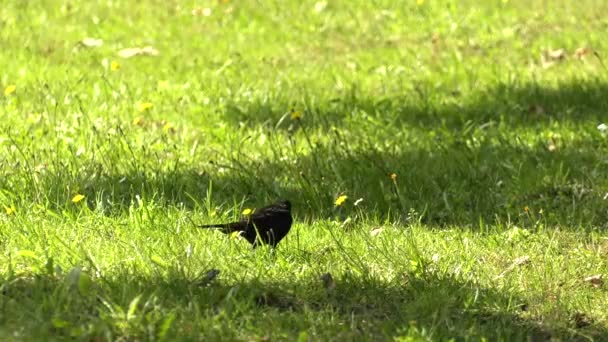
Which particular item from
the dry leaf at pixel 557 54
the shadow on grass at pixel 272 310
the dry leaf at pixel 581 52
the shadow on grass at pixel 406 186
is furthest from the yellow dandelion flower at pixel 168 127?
the dry leaf at pixel 581 52

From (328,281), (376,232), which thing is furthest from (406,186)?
(328,281)

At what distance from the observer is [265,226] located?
188 inches

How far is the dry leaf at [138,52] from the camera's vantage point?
30.1 feet

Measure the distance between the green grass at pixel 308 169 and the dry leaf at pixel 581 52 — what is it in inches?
6.1

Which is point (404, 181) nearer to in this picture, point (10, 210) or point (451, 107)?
point (451, 107)

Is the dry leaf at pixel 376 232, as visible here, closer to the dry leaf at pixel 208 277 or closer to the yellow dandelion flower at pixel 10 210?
the dry leaf at pixel 208 277

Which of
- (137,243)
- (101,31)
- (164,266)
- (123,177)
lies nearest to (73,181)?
(123,177)

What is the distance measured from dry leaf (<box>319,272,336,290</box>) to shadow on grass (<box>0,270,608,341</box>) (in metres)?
0.02

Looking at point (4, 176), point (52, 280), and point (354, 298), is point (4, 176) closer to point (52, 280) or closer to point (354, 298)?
point (52, 280)

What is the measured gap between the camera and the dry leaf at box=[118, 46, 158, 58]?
9180 mm

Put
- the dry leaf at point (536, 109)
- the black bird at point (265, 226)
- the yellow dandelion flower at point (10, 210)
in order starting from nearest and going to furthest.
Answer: the black bird at point (265, 226) < the yellow dandelion flower at point (10, 210) < the dry leaf at point (536, 109)

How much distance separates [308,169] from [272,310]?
220 centimetres

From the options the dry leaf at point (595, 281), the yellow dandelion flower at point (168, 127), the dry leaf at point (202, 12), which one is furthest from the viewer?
the dry leaf at point (202, 12)

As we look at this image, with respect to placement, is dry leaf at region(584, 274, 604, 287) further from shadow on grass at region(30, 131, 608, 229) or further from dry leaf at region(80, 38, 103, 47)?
dry leaf at region(80, 38, 103, 47)
